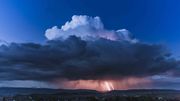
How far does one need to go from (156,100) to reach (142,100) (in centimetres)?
751

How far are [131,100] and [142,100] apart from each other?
6473 millimetres

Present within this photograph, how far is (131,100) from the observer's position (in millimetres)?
199750

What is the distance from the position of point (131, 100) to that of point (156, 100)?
12743mm

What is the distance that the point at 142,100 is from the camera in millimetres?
195875

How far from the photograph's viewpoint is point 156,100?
197 metres
